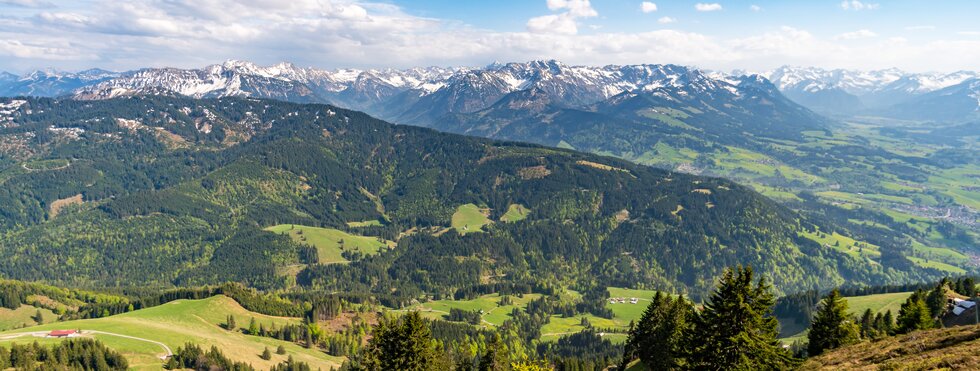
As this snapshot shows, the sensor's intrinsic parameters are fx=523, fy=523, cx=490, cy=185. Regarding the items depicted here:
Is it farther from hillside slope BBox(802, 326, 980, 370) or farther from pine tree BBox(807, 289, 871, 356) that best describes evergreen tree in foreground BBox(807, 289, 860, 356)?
hillside slope BBox(802, 326, 980, 370)

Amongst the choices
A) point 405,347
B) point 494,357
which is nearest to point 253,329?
point 405,347

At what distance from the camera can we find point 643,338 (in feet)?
273

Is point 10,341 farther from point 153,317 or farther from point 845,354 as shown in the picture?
point 845,354

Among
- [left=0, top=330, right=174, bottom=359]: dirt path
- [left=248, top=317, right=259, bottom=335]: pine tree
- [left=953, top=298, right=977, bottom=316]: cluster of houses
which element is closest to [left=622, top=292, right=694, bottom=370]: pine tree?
[left=953, top=298, right=977, bottom=316]: cluster of houses

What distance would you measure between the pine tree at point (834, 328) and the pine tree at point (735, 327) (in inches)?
1133

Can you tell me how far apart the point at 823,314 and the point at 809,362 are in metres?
15.9

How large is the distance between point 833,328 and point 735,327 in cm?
3447

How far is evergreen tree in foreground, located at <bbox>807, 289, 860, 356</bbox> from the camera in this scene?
70.2 m

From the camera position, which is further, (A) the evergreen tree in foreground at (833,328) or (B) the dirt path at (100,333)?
(B) the dirt path at (100,333)

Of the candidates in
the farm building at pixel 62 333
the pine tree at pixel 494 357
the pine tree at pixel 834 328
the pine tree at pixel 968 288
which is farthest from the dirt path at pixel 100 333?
the pine tree at pixel 968 288

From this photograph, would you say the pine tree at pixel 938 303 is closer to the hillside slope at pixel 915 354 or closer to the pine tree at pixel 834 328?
the pine tree at pixel 834 328

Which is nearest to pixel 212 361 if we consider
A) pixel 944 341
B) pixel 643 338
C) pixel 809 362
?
pixel 643 338

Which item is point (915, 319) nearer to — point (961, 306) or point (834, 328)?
point (834, 328)

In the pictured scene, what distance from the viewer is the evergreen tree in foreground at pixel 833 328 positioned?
70188mm
